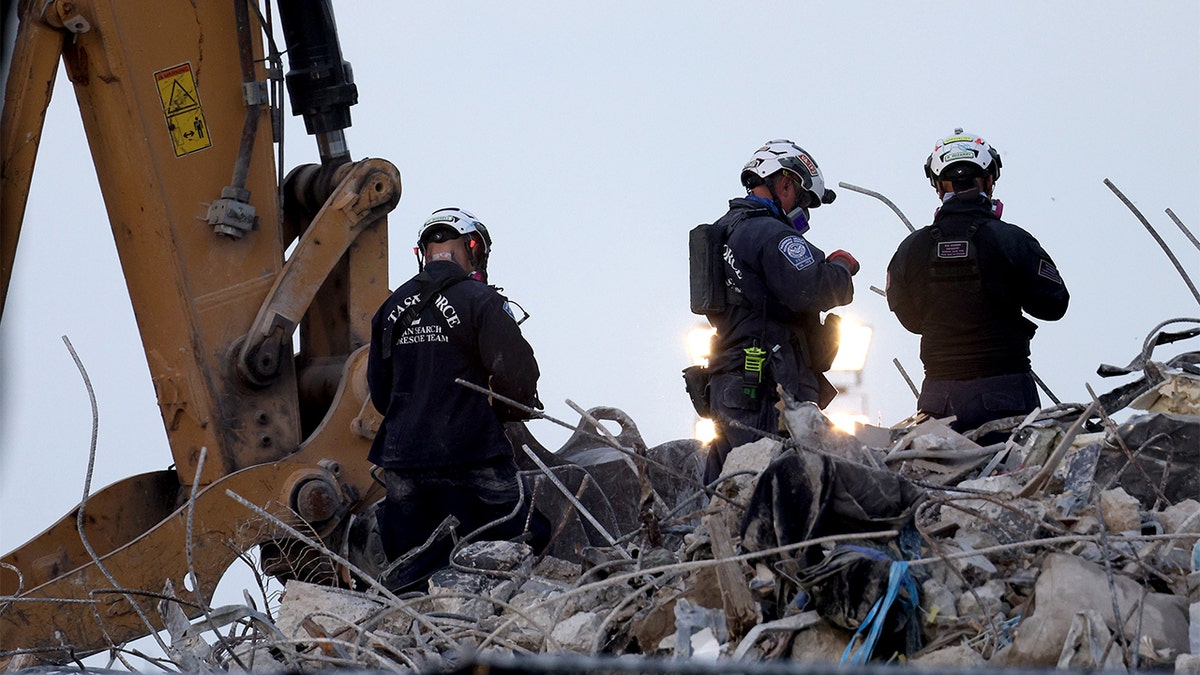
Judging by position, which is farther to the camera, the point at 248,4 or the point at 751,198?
the point at 248,4

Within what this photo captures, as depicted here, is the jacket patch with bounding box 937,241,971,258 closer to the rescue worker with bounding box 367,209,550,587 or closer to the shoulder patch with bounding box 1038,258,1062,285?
the shoulder patch with bounding box 1038,258,1062,285

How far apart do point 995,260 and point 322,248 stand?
3191 millimetres

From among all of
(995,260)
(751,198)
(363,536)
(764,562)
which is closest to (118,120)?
(363,536)

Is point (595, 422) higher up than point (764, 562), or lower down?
higher up

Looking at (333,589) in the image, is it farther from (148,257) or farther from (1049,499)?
(148,257)

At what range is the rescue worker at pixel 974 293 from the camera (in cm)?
645

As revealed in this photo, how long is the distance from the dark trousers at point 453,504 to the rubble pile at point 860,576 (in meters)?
1.37

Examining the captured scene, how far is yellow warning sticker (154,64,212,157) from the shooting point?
7.36 metres

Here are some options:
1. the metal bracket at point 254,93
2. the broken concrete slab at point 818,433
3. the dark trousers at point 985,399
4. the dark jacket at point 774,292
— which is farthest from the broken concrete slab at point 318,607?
the metal bracket at point 254,93

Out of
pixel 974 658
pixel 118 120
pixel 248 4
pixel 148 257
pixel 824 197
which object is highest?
pixel 248 4

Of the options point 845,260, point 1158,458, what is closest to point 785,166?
point 845,260

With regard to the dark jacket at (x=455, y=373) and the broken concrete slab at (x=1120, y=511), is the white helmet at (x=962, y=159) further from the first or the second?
the broken concrete slab at (x=1120, y=511)

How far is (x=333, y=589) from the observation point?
16.0 feet

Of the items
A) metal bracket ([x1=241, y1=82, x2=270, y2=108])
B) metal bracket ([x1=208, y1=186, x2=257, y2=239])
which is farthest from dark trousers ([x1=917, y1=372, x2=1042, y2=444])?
metal bracket ([x1=241, y1=82, x2=270, y2=108])
